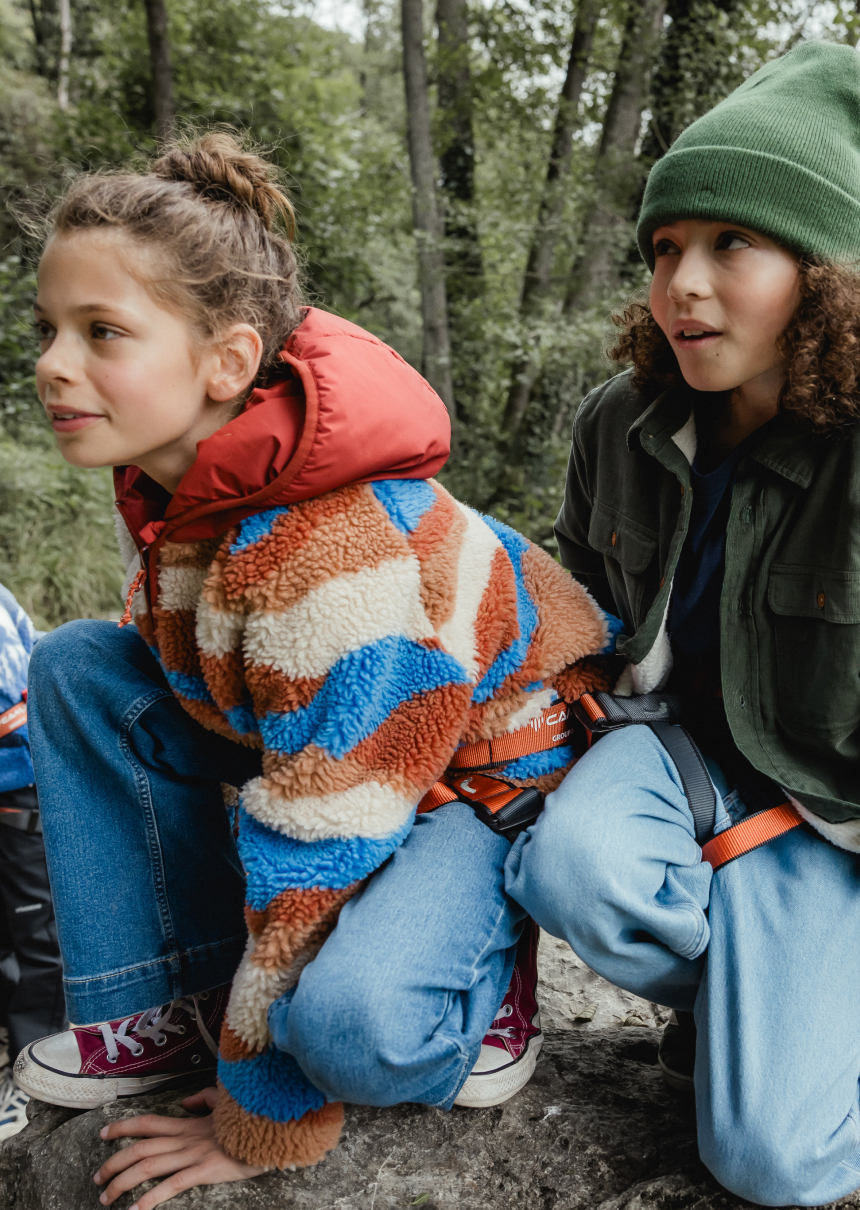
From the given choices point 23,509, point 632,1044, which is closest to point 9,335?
point 23,509

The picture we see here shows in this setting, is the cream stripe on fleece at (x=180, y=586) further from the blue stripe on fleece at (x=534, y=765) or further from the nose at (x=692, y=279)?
the nose at (x=692, y=279)

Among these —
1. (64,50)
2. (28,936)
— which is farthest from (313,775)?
(64,50)

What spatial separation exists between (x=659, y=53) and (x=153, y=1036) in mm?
6410

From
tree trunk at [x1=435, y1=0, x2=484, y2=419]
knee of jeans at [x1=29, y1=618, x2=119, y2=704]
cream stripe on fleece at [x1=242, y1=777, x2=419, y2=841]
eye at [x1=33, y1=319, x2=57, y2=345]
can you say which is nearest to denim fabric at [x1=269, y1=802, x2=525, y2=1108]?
cream stripe on fleece at [x1=242, y1=777, x2=419, y2=841]

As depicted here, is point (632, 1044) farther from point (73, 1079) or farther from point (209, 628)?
point (209, 628)

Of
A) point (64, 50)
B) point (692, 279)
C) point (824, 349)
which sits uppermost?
point (64, 50)

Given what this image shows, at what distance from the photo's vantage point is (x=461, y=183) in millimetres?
7723

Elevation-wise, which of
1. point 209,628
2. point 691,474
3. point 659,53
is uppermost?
point 659,53

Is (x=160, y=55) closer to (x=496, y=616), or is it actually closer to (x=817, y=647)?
(x=496, y=616)

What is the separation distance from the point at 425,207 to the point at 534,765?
19.0ft

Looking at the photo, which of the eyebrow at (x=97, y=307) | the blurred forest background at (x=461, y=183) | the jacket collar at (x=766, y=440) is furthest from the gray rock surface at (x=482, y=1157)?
the blurred forest background at (x=461, y=183)

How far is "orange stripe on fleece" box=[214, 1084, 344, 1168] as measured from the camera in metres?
1.35

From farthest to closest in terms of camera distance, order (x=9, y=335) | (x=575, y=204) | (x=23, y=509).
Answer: (x=9, y=335), (x=575, y=204), (x=23, y=509)

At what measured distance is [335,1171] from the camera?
1.43 m
